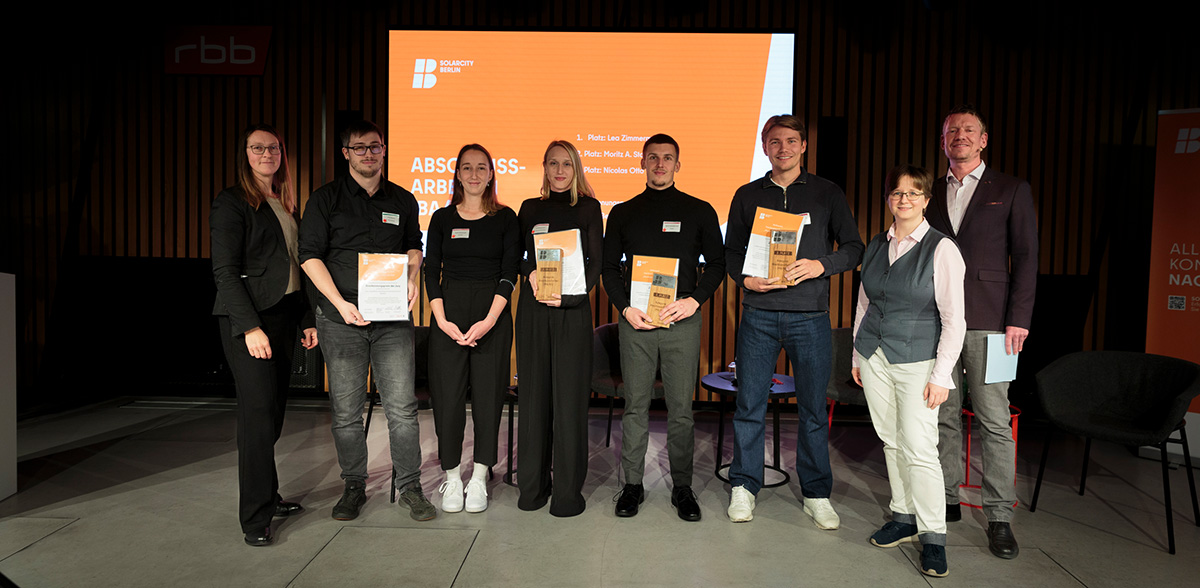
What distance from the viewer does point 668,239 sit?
3.08 m

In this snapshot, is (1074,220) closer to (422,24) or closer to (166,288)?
(422,24)

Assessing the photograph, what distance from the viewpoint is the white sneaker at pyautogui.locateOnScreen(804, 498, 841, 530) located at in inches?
117

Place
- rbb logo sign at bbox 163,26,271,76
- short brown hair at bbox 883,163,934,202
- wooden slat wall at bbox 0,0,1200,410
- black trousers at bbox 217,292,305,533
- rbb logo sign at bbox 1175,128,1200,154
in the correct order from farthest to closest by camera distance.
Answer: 1. rbb logo sign at bbox 163,26,271,76
2. wooden slat wall at bbox 0,0,1200,410
3. rbb logo sign at bbox 1175,128,1200,154
4. black trousers at bbox 217,292,305,533
5. short brown hair at bbox 883,163,934,202

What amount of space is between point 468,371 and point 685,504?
117 cm

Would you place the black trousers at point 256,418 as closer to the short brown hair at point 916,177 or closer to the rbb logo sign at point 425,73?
the short brown hair at point 916,177

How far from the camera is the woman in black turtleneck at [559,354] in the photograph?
3070 millimetres

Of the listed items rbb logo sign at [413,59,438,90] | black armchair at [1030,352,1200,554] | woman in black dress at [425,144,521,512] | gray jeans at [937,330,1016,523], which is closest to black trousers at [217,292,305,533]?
woman in black dress at [425,144,521,512]

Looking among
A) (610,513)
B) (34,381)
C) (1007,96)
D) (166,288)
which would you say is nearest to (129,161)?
(166,288)

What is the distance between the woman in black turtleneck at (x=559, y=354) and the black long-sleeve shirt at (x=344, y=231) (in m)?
0.66

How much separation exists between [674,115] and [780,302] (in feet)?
7.71

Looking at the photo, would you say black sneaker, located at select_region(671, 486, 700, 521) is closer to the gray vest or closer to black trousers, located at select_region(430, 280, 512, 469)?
black trousers, located at select_region(430, 280, 512, 469)

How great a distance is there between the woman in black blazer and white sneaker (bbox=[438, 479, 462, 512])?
28.0 inches

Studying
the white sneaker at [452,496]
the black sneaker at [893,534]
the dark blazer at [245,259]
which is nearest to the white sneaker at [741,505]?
the black sneaker at [893,534]

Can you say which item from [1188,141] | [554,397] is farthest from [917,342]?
[1188,141]
